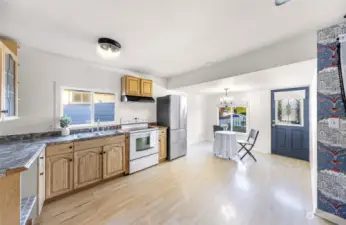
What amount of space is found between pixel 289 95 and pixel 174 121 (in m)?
3.69

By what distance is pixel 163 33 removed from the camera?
81.0 inches

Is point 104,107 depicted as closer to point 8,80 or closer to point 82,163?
point 82,163

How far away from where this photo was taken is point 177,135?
14.5ft

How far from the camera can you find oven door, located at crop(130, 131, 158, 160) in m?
3.31

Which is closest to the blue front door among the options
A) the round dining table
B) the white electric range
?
the round dining table

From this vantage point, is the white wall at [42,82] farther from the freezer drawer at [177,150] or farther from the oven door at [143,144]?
the freezer drawer at [177,150]

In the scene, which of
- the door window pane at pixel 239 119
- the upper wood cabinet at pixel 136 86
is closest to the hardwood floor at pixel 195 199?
the upper wood cabinet at pixel 136 86

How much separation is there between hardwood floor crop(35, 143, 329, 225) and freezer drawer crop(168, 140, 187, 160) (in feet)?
2.25

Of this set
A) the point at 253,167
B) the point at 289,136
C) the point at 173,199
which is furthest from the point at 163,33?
the point at 289,136

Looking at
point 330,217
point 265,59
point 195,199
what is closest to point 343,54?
point 265,59

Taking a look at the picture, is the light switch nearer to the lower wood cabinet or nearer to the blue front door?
the blue front door

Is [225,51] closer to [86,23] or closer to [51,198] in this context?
[86,23]

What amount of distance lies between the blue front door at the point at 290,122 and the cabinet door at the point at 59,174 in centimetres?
561

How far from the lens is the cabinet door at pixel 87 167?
2516 mm
